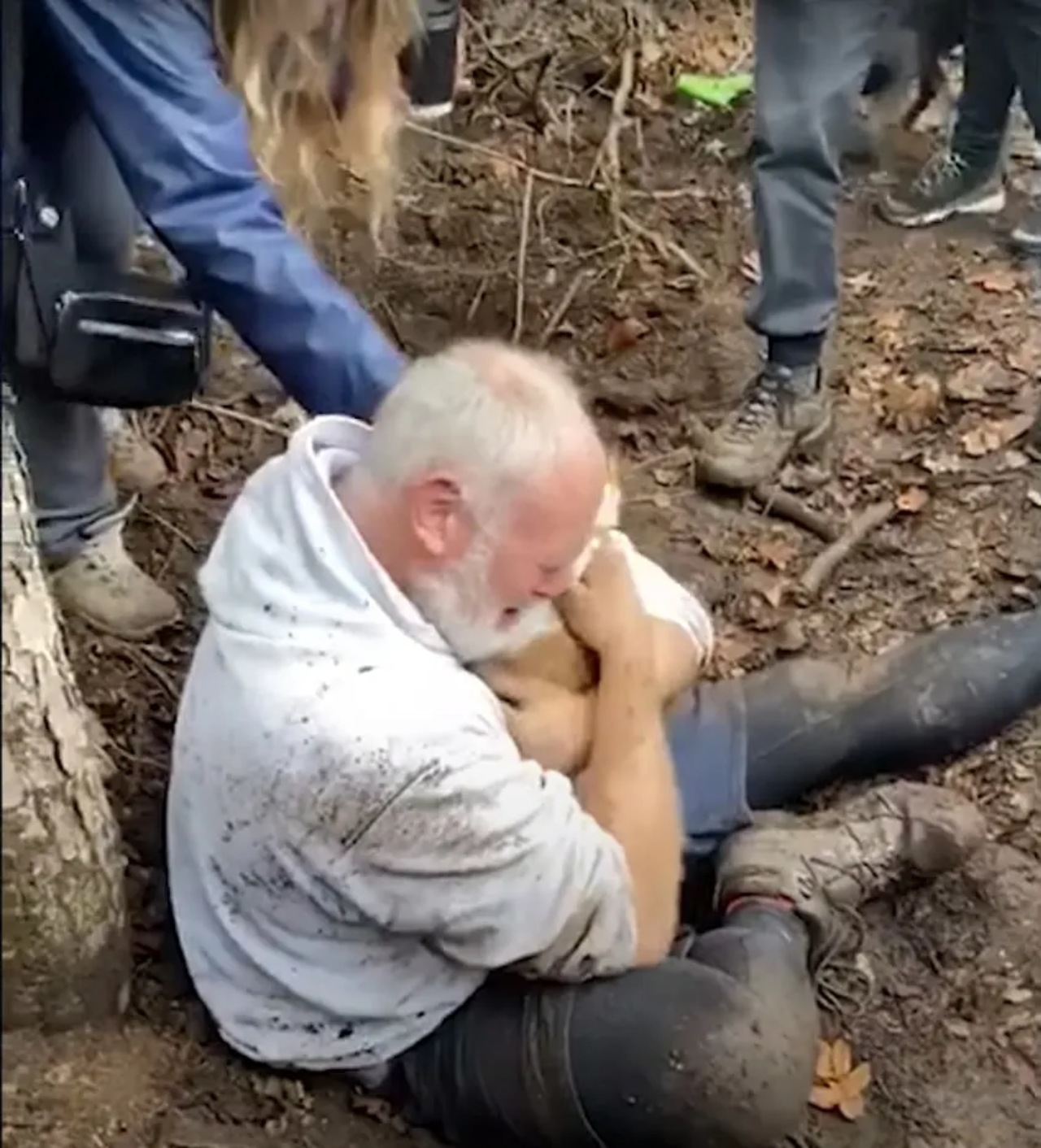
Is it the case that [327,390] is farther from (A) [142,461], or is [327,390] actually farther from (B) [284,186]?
(A) [142,461]

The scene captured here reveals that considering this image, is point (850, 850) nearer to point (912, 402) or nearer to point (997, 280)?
point (912, 402)

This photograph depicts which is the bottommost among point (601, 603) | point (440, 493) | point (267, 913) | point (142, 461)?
point (142, 461)

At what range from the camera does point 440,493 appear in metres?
2.50

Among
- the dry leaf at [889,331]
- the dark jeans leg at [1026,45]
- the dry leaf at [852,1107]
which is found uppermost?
the dark jeans leg at [1026,45]

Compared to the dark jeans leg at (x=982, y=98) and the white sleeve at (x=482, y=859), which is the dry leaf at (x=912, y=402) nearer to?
the dark jeans leg at (x=982, y=98)

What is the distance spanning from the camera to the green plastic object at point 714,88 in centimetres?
586

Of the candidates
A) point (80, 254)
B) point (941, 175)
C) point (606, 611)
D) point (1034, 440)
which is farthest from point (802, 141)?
point (606, 611)

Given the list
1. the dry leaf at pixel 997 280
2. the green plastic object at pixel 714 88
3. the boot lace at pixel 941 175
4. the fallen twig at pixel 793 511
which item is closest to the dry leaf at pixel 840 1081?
the fallen twig at pixel 793 511

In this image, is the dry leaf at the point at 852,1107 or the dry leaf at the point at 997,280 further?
the dry leaf at the point at 997,280

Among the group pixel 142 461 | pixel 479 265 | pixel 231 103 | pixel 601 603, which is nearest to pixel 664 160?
pixel 479 265

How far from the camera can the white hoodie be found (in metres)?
2.48

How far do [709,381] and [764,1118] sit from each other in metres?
2.33

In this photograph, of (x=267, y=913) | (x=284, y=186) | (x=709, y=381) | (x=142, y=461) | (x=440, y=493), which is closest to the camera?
(x=440, y=493)

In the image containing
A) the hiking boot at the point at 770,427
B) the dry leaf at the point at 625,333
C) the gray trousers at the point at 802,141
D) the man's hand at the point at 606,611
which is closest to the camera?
the man's hand at the point at 606,611
